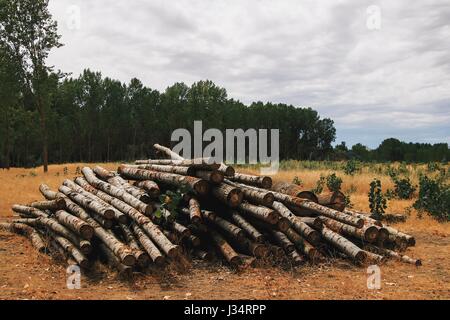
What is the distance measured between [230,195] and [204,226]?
0.92m

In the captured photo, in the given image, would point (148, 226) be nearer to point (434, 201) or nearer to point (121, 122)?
point (434, 201)

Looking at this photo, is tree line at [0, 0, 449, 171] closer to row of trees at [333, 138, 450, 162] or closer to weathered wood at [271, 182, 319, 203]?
row of trees at [333, 138, 450, 162]

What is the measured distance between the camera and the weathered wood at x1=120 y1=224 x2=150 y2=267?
805cm

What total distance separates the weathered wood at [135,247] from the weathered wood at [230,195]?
2.19 metres

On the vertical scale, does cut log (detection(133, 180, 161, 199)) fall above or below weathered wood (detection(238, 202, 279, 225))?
above

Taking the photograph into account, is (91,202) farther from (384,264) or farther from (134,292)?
(384,264)

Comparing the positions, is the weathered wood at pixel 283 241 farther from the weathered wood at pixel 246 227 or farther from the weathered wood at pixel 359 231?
the weathered wood at pixel 359 231

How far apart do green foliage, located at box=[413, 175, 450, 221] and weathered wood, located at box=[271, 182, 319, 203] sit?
640 centimetres

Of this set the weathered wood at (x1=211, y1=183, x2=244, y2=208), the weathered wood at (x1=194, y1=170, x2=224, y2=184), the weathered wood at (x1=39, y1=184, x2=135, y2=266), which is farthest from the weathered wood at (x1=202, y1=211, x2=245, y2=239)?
the weathered wood at (x1=39, y1=184, x2=135, y2=266)

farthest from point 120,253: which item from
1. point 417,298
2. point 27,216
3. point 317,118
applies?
point 317,118

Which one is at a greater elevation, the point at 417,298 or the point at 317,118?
the point at 317,118

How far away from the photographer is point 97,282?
785 cm
